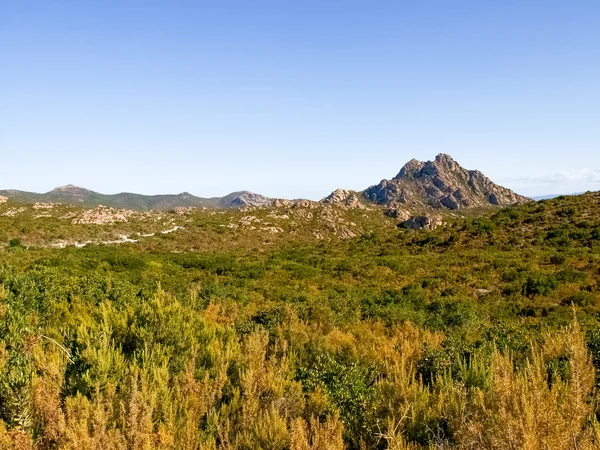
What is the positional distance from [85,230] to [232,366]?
44908mm

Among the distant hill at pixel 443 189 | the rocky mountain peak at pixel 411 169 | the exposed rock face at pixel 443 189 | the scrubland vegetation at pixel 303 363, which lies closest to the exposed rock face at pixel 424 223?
the scrubland vegetation at pixel 303 363

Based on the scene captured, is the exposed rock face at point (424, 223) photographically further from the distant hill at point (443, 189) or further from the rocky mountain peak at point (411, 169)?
the rocky mountain peak at point (411, 169)

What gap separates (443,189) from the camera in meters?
141

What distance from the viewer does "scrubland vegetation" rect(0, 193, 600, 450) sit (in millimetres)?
3822

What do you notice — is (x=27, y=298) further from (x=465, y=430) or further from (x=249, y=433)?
(x=465, y=430)

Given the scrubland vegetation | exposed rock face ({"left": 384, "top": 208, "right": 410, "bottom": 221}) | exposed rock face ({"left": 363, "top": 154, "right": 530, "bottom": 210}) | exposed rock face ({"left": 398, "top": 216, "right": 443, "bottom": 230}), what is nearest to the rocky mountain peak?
exposed rock face ({"left": 363, "top": 154, "right": 530, "bottom": 210})

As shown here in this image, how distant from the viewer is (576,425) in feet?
10.4

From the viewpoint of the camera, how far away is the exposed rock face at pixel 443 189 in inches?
5094

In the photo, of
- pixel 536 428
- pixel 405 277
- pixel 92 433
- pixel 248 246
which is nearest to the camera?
pixel 536 428

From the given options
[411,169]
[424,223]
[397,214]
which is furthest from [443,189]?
[424,223]

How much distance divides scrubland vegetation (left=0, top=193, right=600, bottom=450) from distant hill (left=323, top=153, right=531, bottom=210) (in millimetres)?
108467

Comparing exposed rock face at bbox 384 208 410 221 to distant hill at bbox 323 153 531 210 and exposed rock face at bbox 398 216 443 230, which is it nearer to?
exposed rock face at bbox 398 216 443 230

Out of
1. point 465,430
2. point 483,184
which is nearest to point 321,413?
point 465,430

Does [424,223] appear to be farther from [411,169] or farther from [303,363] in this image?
[411,169]
